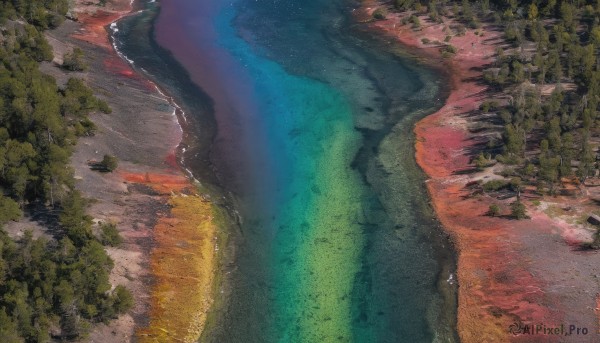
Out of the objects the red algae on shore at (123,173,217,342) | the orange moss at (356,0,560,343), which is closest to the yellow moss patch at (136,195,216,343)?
the red algae on shore at (123,173,217,342)

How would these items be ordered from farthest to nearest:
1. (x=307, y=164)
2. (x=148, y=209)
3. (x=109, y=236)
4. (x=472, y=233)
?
(x=307, y=164) → (x=148, y=209) → (x=472, y=233) → (x=109, y=236)

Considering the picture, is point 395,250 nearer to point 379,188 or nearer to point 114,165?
point 379,188

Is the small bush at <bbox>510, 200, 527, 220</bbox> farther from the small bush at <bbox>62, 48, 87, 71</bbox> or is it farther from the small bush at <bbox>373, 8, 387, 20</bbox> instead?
the small bush at <bbox>373, 8, 387, 20</bbox>

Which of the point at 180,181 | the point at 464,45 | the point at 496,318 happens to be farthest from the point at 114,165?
the point at 464,45

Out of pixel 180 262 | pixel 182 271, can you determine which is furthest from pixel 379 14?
pixel 182 271

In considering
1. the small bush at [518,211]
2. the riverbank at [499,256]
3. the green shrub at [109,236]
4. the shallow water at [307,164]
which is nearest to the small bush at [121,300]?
the shallow water at [307,164]

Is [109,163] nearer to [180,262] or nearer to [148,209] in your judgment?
[148,209]
